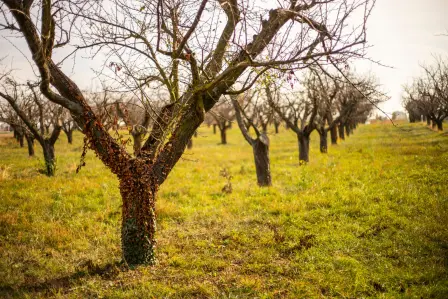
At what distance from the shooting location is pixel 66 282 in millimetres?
4938

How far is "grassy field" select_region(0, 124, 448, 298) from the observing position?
4.67 metres

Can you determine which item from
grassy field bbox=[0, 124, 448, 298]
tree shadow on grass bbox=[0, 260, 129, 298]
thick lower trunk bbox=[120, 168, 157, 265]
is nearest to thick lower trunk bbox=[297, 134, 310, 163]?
grassy field bbox=[0, 124, 448, 298]

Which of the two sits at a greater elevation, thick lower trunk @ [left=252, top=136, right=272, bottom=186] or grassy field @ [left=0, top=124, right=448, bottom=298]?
thick lower trunk @ [left=252, top=136, right=272, bottom=186]

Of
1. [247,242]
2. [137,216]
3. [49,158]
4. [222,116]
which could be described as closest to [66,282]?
[137,216]

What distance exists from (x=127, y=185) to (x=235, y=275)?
2364 millimetres

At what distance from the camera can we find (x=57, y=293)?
180 inches

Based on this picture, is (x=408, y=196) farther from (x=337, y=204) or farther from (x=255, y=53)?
(x=255, y=53)

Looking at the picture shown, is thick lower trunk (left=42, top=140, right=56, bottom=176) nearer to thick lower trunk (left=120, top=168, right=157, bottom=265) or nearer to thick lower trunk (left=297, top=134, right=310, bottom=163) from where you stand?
thick lower trunk (left=120, top=168, right=157, bottom=265)

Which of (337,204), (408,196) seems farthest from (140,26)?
(408,196)

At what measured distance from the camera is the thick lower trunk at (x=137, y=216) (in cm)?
521

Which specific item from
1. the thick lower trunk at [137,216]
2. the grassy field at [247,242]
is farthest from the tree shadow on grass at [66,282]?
the thick lower trunk at [137,216]

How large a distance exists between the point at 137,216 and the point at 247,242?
7.83ft

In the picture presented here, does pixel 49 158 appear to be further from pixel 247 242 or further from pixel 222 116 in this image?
pixel 247 242

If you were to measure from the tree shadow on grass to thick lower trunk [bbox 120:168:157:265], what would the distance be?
1.01ft
